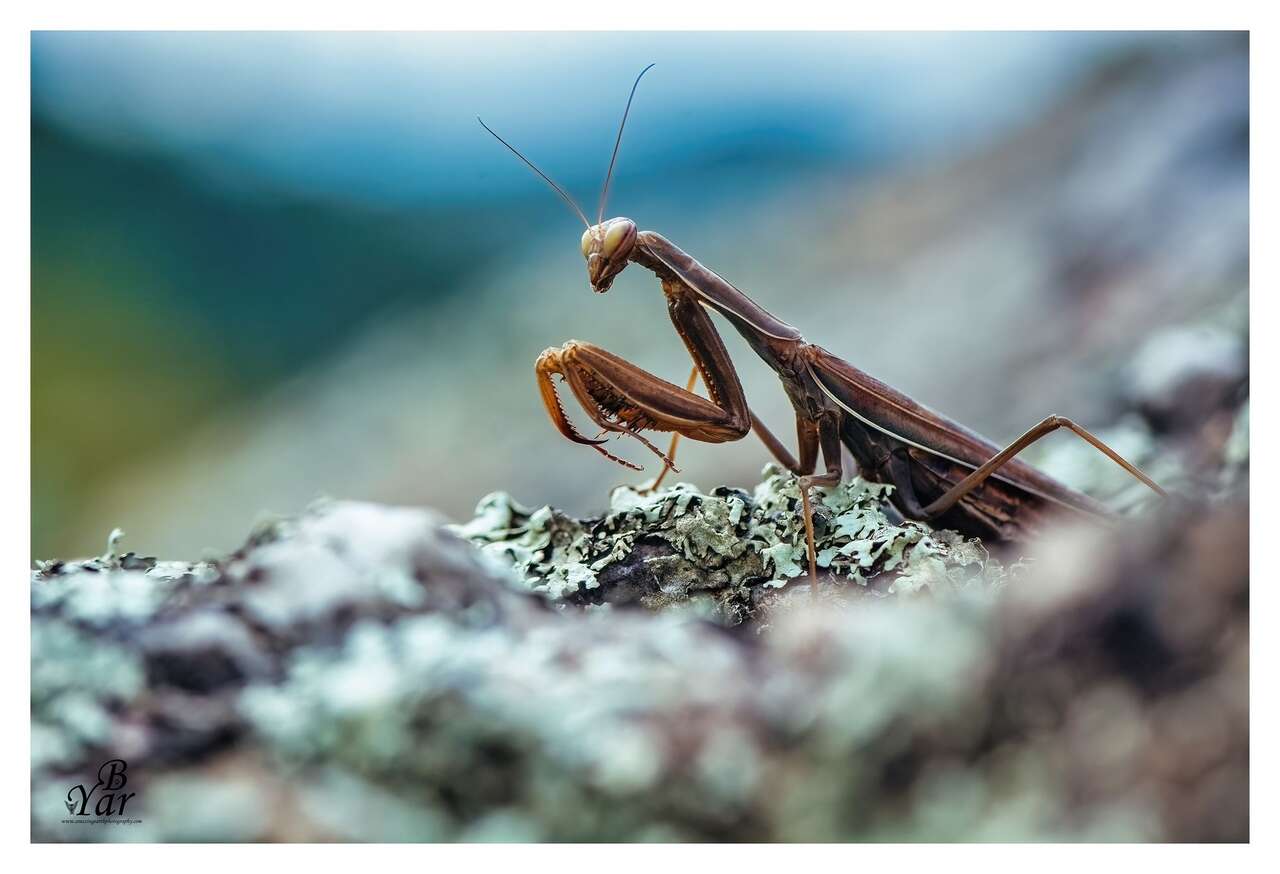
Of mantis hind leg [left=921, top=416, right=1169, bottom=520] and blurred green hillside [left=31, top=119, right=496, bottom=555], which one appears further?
blurred green hillside [left=31, top=119, right=496, bottom=555]

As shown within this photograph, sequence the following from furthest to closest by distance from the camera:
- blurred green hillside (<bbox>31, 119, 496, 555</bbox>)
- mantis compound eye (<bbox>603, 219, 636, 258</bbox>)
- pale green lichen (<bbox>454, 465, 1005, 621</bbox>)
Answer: blurred green hillside (<bbox>31, 119, 496, 555</bbox>), mantis compound eye (<bbox>603, 219, 636, 258</bbox>), pale green lichen (<bbox>454, 465, 1005, 621</bbox>)

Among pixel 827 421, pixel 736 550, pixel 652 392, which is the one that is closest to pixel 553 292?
pixel 827 421

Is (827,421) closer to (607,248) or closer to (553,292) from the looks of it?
(607,248)

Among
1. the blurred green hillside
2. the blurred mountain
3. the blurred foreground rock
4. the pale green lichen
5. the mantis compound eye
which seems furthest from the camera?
the blurred mountain

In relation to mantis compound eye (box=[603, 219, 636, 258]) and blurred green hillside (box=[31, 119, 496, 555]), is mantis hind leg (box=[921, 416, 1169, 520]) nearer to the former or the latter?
mantis compound eye (box=[603, 219, 636, 258])

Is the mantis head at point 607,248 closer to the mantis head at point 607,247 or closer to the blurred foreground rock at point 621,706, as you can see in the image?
the mantis head at point 607,247

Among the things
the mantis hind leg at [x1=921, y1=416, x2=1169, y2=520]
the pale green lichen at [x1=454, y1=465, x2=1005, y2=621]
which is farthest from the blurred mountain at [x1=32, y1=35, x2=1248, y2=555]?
the pale green lichen at [x1=454, y1=465, x2=1005, y2=621]

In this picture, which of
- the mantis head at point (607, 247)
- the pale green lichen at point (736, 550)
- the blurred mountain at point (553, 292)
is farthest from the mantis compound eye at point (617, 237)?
the blurred mountain at point (553, 292)
